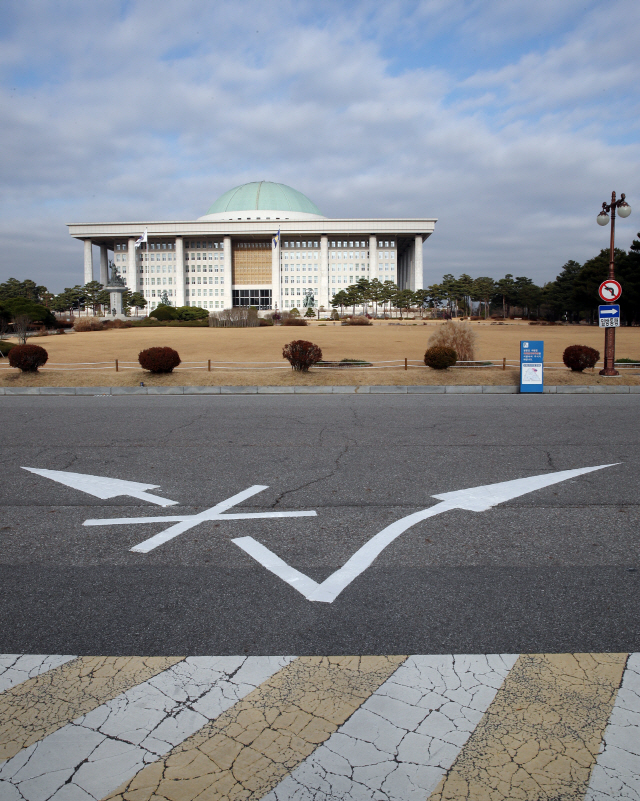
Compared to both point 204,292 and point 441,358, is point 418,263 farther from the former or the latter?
point 441,358

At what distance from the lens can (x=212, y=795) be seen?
202cm

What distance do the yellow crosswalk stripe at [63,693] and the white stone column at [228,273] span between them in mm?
117887

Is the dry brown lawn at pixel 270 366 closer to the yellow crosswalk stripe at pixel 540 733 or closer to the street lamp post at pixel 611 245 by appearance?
the street lamp post at pixel 611 245

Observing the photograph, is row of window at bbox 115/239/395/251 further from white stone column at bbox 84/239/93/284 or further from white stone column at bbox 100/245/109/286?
white stone column at bbox 84/239/93/284

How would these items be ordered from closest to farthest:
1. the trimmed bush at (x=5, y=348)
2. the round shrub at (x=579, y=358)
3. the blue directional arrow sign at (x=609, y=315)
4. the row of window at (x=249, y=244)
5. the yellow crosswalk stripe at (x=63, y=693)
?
the yellow crosswalk stripe at (x=63, y=693), the blue directional arrow sign at (x=609, y=315), the round shrub at (x=579, y=358), the trimmed bush at (x=5, y=348), the row of window at (x=249, y=244)

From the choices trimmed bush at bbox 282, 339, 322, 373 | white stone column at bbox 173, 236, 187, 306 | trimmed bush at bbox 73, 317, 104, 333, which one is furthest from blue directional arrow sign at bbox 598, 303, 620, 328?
white stone column at bbox 173, 236, 187, 306

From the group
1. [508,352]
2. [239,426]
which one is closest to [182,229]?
[508,352]

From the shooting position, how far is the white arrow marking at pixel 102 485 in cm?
577

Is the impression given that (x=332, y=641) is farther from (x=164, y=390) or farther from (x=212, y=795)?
(x=164, y=390)

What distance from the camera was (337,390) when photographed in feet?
54.4

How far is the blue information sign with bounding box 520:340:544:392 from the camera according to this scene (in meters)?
16.2

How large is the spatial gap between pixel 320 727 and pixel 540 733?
88 centimetres

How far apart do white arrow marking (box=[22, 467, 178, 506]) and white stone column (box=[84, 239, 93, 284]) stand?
395ft

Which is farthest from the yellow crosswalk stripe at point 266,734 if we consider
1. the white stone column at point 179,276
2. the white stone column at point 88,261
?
the white stone column at point 88,261
